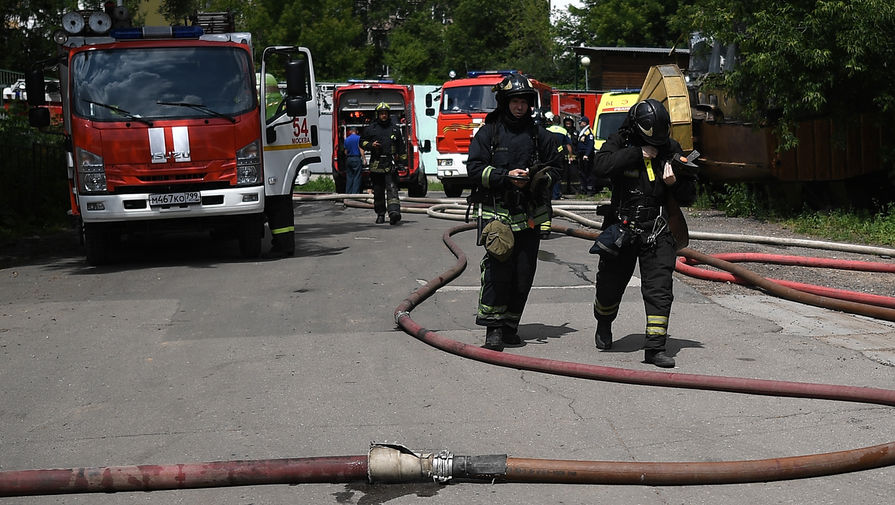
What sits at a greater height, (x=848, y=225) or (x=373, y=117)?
(x=373, y=117)

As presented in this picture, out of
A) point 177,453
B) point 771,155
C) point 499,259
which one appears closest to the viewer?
point 177,453

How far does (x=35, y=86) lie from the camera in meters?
13.0

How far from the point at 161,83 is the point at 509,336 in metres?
6.35

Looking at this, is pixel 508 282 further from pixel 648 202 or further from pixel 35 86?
pixel 35 86

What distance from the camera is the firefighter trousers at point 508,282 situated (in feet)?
23.8

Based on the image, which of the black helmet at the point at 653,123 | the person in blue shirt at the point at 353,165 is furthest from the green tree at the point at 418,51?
the black helmet at the point at 653,123

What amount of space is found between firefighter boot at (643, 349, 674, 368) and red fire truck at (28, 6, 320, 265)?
21.7 ft

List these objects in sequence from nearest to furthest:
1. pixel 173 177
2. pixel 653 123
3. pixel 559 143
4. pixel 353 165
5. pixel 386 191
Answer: pixel 653 123 → pixel 559 143 → pixel 173 177 → pixel 386 191 → pixel 353 165

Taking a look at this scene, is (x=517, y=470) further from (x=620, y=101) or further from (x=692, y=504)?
(x=620, y=101)

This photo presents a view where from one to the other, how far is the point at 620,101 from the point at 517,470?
747 inches

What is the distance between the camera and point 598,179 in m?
7.17

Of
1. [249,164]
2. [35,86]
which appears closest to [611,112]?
[249,164]

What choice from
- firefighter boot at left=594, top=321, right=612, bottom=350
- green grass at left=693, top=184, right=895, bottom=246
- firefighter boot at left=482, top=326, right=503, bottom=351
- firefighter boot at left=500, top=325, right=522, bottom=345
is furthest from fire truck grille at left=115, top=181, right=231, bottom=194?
green grass at left=693, top=184, right=895, bottom=246

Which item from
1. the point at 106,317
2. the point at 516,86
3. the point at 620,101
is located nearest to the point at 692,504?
the point at 516,86
